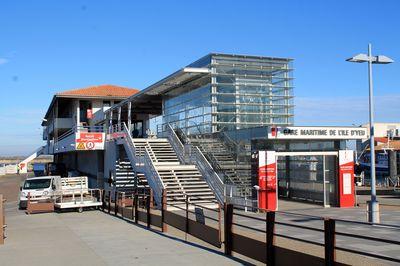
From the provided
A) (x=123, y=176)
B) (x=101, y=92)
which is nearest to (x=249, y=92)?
(x=123, y=176)

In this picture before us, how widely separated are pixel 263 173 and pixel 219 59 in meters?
9.33

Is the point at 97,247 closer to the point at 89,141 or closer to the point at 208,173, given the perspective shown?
the point at 208,173

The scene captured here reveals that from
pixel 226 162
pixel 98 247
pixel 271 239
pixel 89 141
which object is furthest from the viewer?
pixel 89 141

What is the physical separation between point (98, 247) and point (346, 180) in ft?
48.2

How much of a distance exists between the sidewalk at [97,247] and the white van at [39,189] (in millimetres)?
10713

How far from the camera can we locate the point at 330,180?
24.0 m

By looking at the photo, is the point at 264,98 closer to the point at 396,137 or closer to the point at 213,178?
the point at 213,178

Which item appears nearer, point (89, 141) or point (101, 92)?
point (89, 141)

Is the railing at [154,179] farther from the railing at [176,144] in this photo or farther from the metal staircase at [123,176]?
the metal staircase at [123,176]

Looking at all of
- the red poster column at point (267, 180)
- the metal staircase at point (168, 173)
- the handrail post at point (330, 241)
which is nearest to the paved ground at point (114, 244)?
the handrail post at point (330, 241)

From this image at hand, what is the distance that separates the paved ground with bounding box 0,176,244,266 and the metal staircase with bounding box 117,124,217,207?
22.0ft

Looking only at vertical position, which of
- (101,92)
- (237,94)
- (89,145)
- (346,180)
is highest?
(101,92)

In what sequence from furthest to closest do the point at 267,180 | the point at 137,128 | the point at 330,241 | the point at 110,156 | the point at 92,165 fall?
the point at 137,128
the point at 92,165
the point at 110,156
the point at 267,180
the point at 330,241

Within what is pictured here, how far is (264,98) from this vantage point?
30.1m
